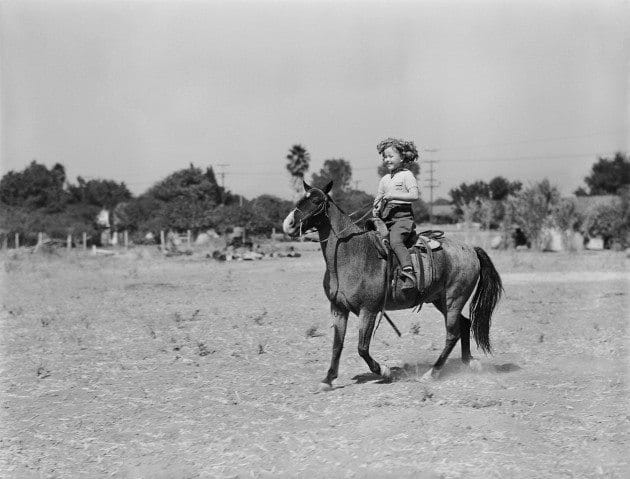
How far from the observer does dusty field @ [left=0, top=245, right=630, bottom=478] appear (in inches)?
202

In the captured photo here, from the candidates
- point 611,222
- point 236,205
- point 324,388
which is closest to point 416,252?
point 324,388

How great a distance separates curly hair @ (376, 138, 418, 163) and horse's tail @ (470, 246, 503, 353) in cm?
176

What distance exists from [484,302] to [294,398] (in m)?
2.84

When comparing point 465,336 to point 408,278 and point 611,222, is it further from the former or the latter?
point 611,222

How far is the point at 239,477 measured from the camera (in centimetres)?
487

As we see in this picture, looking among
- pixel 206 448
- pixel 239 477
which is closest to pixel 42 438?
pixel 206 448

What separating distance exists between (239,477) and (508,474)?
197 centimetres

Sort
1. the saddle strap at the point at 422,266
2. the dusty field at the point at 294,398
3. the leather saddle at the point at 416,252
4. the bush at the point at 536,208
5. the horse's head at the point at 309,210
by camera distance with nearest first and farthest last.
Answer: the dusty field at the point at 294,398
the horse's head at the point at 309,210
the leather saddle at the point at 416,252
the saddle strap at the point at 422,266
the bush at the point at 536,208

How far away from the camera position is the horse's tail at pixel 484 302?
8.23 m

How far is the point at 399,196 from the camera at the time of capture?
7230 millimetres

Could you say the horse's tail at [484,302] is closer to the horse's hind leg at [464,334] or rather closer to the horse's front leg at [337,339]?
the horse's hind leg at [464,334]

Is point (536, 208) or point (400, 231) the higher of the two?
point (536, 208)

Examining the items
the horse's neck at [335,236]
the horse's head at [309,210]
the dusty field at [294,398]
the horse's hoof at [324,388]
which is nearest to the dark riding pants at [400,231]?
the horse's neck at [335,236]

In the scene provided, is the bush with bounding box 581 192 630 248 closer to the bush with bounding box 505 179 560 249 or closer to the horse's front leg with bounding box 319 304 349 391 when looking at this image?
the bush with bounding box 505 179 560 249
